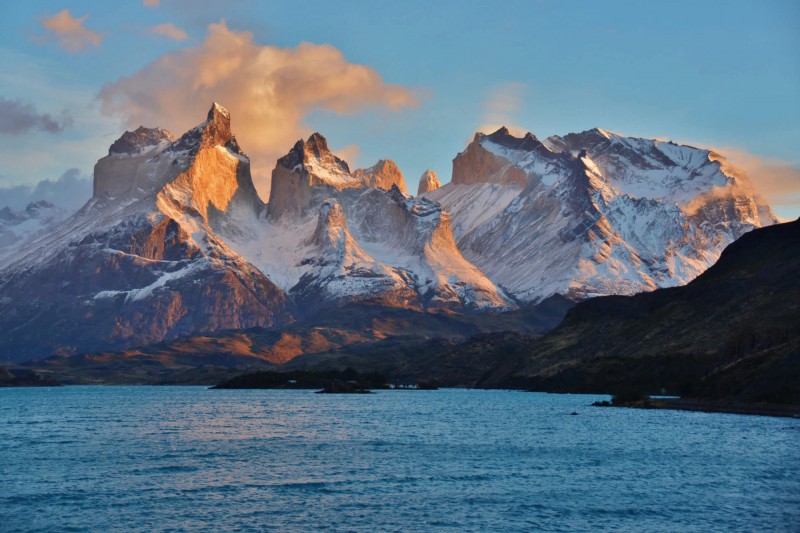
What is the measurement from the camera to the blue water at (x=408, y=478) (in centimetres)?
8125

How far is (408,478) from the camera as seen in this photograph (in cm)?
10519

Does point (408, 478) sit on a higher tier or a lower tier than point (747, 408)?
lower

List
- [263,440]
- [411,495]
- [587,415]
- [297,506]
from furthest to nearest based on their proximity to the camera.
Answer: [587,415], [263,440], [411,495], [297,506]

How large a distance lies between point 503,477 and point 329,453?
30310mm

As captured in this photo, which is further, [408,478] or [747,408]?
[747,408]

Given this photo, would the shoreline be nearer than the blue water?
No

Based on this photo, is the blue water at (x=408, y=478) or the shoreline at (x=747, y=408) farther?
the shoreline at (x=747, y=408)

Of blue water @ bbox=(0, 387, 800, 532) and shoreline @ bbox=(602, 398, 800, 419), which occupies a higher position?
shoreline @ bbox=(602, 398, 800, 419)

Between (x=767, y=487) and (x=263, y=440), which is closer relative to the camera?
(x=767, y=487)

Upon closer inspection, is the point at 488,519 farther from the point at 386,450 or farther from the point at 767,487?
the point at 386,450

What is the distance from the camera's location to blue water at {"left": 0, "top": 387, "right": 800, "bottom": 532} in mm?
81250

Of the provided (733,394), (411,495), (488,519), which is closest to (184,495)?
(411,495)

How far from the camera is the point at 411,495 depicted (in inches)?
3701

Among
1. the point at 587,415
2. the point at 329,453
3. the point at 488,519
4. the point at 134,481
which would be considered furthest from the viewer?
the point at 587,415
